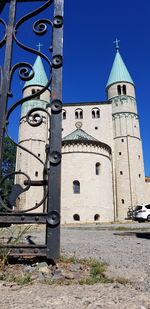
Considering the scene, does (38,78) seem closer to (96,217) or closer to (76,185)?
(76,185)

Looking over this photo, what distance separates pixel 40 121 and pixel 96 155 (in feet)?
80.7

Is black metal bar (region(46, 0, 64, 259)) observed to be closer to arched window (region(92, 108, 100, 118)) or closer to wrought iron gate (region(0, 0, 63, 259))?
wrought iron gate (region(0, 0, 63, 259))

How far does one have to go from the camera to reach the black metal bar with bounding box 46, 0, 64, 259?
105 inches

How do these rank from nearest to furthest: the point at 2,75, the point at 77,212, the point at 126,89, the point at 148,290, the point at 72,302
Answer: the point at 72,302 → the point at 148,290 → the point at 2,75 → the point at 77,212 → the point at 126,89

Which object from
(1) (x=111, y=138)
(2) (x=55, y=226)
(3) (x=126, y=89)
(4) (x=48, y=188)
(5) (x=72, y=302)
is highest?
(3) (x=126, y=89)

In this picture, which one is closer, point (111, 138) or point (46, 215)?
point (46, 215)

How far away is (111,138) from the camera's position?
34594 millimetres

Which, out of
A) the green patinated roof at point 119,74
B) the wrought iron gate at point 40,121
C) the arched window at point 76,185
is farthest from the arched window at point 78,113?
the wrought iron gate at point 40,121

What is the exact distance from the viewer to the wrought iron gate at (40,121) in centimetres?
267

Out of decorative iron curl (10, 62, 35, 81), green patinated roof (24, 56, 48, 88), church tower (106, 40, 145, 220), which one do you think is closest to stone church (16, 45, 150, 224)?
church tower (106, 40, 145, 220)

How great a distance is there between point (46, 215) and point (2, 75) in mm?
1788

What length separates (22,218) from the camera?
2.73m

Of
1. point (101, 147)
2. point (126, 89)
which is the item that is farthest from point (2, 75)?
A: point (126, 89)

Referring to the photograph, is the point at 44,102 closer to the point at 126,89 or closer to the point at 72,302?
the point at 126,89
